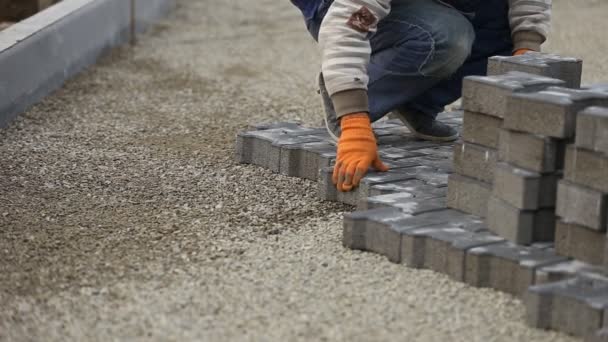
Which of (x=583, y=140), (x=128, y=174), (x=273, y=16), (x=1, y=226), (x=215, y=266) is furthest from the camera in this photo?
(x=273, y=16)

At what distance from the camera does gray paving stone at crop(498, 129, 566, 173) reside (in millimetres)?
2607

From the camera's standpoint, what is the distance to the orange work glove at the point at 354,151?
11.0 ft

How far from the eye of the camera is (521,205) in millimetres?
2676

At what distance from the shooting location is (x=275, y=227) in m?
3.24

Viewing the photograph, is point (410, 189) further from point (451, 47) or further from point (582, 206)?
point (582, 206)

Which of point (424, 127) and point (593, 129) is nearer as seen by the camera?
point (593, 129)

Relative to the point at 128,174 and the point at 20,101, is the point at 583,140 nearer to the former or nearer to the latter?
the point at 128,174

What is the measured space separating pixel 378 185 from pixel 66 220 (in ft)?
3.22

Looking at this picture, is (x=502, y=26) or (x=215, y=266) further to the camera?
(x=502, y=26)

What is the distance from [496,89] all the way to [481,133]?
15 cm

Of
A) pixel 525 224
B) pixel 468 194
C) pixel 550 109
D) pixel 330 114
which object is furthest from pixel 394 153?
pixel 550 109

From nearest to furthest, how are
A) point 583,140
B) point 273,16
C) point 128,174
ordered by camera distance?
point 583,140 < point 128,174 < point 273,16

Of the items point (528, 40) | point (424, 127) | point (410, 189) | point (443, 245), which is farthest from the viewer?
point (424, 127)

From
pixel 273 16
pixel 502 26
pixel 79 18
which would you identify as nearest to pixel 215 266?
pixel 502 26
